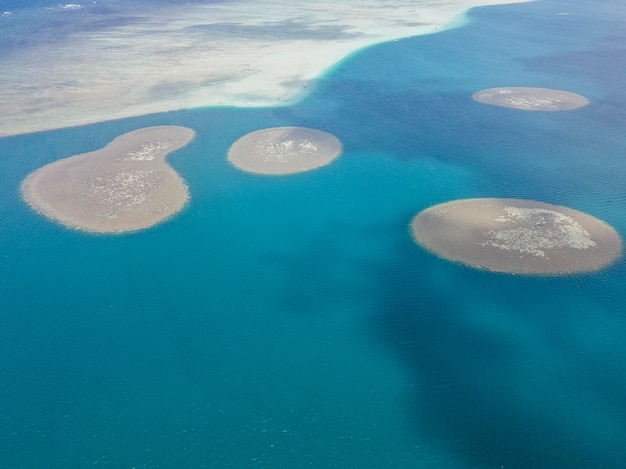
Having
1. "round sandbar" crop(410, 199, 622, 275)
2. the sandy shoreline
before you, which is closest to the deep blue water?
"round sandbar" crop(410, 199, 622, 275)

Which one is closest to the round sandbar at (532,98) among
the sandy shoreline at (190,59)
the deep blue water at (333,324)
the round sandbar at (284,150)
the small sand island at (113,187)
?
the deep blue water at (333,324)

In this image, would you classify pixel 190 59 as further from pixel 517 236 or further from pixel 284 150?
pixel 517 236

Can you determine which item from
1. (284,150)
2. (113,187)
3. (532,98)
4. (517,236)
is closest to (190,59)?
(284,150)

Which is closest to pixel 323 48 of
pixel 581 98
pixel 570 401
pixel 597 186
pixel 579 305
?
pixel 581 98

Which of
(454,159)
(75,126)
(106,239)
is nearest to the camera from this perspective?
(106,239)

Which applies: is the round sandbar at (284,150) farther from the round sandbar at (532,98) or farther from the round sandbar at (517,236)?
the round sandbar at (532,98)

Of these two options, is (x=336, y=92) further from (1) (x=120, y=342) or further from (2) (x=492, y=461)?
(2) (x=492, y=461)
